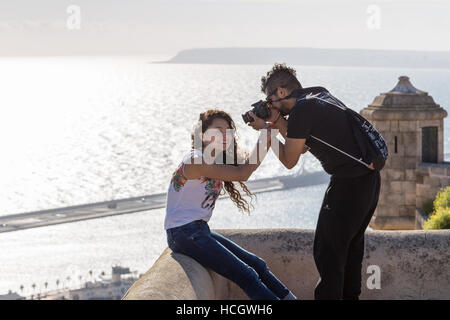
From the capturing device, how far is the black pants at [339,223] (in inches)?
159

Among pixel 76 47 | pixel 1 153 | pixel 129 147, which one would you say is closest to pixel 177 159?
pixel 129 147

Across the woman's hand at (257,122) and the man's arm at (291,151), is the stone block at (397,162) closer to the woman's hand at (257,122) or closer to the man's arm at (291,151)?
the woman's hand at (257,122)

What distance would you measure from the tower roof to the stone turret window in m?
0.27

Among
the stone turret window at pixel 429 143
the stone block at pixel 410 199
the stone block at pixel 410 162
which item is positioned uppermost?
the stone turret window at pixel 429 143

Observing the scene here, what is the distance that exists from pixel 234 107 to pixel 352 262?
16904cm

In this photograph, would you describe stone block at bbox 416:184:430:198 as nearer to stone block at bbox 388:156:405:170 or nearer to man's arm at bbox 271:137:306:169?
stone block at bbox 388:156:405:170

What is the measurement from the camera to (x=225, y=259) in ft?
13.6

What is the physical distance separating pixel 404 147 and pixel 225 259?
1063 centimetres

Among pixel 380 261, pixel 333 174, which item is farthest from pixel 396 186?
pixel 333 174

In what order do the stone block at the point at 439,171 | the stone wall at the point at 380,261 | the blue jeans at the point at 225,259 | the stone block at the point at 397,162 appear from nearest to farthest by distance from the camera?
1. the blue jeans at the point at 225,259
2. the stone wall at the point at 380,261
3. the stone block at the point at 439,171
4. the stone block at the point at 397,162

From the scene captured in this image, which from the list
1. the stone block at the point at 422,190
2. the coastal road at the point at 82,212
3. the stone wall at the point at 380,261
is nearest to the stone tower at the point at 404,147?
the stone block at the point at 422,190

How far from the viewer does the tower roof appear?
14000 millimetres
